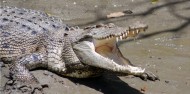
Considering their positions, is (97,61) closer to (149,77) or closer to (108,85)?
(108,85)

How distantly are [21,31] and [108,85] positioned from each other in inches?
39.5

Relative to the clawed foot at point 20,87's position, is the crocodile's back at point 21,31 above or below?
above

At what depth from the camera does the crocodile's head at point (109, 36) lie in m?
4.27

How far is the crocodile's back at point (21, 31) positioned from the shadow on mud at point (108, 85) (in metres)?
0.56

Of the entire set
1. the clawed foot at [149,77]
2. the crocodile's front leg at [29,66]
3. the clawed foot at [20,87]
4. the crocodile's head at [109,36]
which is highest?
the crocodile's head at [109,36]

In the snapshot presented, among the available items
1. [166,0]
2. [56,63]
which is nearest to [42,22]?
[56,63]

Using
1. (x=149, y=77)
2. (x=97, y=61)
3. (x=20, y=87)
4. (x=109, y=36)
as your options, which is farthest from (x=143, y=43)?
(x=20, y=87)

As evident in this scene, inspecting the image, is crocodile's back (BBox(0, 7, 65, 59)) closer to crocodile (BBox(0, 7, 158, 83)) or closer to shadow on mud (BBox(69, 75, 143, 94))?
crocodile (BBox(0, 7, 158, 83))

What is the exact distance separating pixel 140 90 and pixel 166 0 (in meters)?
3.07

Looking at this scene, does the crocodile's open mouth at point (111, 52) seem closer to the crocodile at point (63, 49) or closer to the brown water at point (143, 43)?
the crocodile at point (63, 49)

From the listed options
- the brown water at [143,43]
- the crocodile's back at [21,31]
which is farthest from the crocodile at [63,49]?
the brown water at [143,43]

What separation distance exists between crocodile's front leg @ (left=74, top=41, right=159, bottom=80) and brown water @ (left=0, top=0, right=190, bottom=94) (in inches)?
9.9


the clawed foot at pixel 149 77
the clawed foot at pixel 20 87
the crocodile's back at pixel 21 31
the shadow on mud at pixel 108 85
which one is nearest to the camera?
the clawed foot at pixel 20 87

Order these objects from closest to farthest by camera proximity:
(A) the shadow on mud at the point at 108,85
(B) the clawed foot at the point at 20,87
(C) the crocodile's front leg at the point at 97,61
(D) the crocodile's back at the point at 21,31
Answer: (B) the clawed foot at the point at 20,87 → (C) the crocodile's front leg at the point at 97,61 → (A) the shadow on mud at the point at 108,85 → (D) the crocodile's back at the point at 21,31
